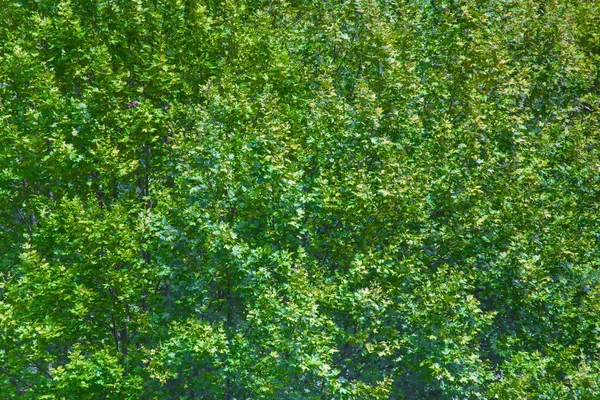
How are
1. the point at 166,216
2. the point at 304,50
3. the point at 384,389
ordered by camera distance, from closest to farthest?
1. the point at 384,389
2. the point at 166,216
3. the point at 304,50

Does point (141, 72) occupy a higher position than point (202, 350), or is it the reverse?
point (141, 72)

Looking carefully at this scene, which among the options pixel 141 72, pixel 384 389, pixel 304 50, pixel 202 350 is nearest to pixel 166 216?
pixel 202 350

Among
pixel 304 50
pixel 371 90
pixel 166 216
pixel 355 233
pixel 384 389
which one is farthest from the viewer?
pixel 304 50

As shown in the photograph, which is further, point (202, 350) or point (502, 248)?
point (502, 248)

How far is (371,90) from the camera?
17328 mm

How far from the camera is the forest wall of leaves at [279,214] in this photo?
14.5 m

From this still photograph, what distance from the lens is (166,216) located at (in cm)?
1520

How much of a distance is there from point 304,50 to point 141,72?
4.97m

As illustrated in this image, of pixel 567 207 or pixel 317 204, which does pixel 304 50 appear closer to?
pixel 317 204

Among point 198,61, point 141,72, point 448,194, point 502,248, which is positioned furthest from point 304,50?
point 502,248

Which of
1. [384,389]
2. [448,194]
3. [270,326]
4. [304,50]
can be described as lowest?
[384,389]

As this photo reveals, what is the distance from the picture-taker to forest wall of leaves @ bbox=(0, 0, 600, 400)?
14.5 metres

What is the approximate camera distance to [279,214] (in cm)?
1559

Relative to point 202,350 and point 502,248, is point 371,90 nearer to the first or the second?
point 502,248
